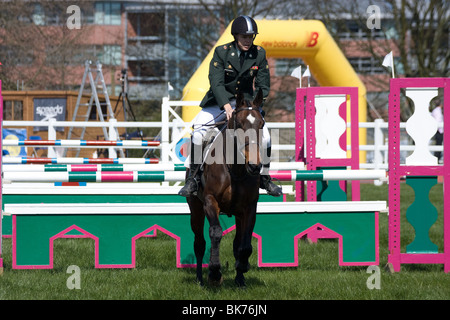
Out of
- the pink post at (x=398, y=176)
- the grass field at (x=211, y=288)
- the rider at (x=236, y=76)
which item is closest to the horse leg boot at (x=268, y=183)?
the rider at (x=236, y=76)

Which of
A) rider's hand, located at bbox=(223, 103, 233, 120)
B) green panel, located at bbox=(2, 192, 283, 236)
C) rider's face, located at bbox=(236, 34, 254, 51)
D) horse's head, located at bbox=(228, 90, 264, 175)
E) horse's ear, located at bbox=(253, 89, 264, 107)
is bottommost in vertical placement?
green panel, located at bbox=(2, 192, 283, 236)

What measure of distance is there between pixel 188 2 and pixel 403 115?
12342 mm

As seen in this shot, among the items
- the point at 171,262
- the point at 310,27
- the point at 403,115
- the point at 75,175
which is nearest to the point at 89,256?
the point at 171,262

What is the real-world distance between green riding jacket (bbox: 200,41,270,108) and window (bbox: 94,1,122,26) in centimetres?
5030

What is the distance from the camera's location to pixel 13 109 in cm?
2655

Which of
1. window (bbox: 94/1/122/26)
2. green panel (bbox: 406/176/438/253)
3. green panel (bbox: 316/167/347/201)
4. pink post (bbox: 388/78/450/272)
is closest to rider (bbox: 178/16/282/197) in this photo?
pink post (bbox: 388/78/450/272)

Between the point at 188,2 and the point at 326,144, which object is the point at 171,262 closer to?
the point at 326,144

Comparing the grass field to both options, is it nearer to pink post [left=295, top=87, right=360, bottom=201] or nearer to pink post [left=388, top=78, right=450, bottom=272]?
pink post [left=388, top=78, right=450, bottom=272]

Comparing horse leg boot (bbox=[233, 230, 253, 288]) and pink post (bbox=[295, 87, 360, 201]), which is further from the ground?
pink post (bbox=[295, 87, 360, 201])

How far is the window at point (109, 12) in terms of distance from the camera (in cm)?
5434

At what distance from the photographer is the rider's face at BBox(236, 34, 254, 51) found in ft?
19.7

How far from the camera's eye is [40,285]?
5973 millimetres

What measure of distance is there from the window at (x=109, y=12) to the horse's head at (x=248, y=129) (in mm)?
50961

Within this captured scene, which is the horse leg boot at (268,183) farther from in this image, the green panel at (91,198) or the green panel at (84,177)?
the green panel at (91,198)
